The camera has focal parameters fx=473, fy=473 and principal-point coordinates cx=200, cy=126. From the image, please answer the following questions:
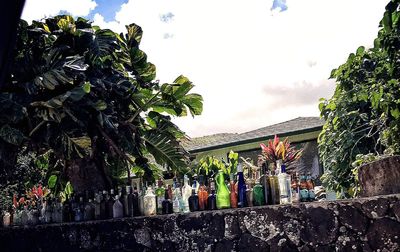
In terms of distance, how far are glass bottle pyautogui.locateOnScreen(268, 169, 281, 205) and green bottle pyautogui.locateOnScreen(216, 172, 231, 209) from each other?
1.37ft

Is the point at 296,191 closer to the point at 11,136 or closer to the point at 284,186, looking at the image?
the point at 284,186

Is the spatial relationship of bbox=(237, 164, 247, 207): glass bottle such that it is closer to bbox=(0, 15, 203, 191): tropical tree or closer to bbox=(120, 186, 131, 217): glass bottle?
bbox=(120, 186, 131, 217): glass bottle

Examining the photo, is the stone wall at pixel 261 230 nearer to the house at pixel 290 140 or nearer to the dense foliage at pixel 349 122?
the dense foliage at pixel 349 122

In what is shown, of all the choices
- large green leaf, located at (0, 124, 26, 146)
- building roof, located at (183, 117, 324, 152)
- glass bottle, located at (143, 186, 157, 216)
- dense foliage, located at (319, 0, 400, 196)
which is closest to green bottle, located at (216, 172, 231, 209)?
glass bottle, located at (143, 186, 157, 216)

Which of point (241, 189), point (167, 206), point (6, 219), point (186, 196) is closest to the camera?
point (241, 189)

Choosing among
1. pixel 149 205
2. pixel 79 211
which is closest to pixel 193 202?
pixel 149 205

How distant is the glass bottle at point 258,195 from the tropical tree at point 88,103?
2563mm

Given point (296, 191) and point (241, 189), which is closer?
point (296, 191)

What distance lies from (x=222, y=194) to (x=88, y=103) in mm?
2515

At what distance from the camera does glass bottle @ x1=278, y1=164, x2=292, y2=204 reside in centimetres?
359

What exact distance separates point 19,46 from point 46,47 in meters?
0.34

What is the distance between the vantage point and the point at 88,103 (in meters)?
5.79

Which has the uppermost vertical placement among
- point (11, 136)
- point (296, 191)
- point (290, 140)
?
point (290, 140)

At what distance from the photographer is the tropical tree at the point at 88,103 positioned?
566 cm
